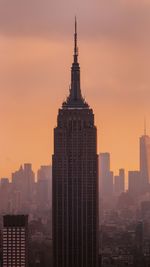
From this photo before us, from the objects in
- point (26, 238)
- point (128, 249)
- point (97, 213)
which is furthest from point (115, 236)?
point (26, 238)

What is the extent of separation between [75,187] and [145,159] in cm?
135

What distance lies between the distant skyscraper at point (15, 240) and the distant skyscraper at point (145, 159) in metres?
2.32

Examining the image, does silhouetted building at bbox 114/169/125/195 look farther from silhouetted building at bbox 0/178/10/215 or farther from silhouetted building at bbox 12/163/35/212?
silhouetted building at bbox 0/178/10/215

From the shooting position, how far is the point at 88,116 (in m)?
13.4

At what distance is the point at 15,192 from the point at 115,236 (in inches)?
95.0

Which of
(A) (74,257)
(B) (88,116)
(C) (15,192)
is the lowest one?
(A) (74,257)

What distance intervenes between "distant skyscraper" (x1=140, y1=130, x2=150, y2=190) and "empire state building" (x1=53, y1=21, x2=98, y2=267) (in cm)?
83

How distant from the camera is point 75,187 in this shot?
1370 cm

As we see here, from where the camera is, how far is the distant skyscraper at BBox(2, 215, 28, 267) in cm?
1268

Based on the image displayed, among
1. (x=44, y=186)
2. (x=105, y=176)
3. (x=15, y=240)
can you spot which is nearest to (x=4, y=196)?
(x=44, y=186)

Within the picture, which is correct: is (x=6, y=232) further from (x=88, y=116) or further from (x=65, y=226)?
(x=88, y=116)

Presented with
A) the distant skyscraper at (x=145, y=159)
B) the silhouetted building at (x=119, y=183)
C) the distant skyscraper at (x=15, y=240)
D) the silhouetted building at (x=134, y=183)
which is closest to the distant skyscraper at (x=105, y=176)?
the silhouetted building at (x=119, y=183)

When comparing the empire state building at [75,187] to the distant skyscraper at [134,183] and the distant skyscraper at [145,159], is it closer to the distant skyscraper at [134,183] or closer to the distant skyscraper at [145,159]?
the distant skyscraper at [134,183]

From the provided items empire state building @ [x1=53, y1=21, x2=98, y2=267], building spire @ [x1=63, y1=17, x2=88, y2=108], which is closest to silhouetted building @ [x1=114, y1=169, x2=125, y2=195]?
→ empire state building @ [x1=53, y1=21, x2=98, y2=267]
